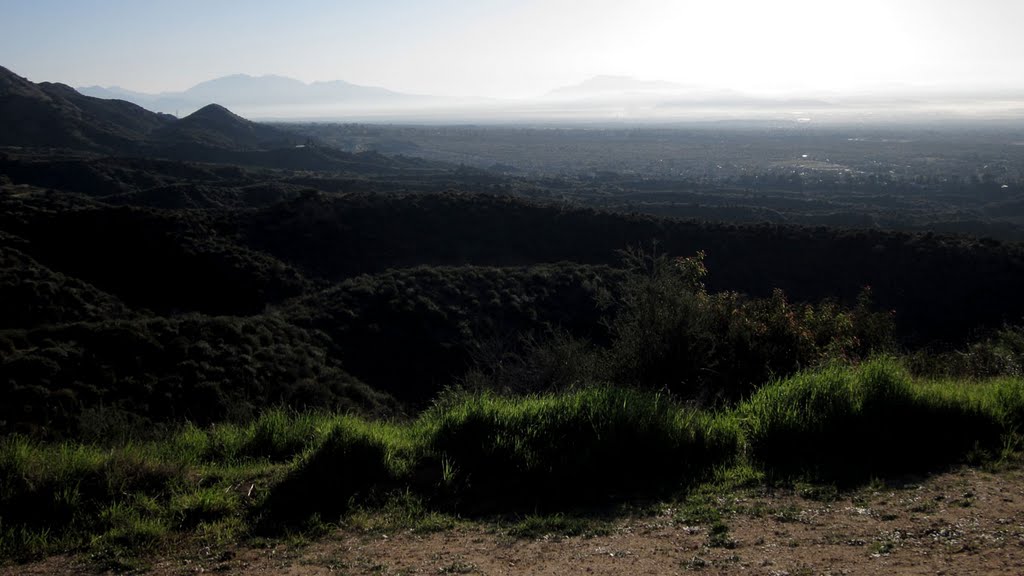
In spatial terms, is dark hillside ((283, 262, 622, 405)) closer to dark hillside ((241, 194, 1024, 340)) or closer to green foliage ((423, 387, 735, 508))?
dark hillside ((241, 194, 1024, 340))

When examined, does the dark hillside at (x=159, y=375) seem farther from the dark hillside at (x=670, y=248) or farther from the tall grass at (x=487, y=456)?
the dark hillside at (x=670, y=248)

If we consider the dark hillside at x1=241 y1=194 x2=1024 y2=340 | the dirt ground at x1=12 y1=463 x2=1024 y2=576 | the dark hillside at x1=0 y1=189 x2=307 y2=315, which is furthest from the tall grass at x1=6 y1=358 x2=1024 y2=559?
the dark hillside at x1=241 y1=194 x2=1024 y2=340

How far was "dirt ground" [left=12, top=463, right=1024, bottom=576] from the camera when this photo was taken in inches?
131

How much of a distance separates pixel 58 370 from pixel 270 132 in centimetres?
10091

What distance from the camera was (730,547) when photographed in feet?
11.7

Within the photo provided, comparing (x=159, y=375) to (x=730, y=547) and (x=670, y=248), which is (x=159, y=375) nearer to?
(x=730, y=547)

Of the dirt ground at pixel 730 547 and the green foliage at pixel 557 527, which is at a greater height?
the dirt ground at pixel 730 547

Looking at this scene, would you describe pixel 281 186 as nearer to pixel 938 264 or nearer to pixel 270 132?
pixel 938 264

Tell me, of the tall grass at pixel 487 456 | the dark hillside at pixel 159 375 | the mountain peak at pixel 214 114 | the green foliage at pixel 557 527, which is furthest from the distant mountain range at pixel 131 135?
the green foliage at pixel 557 527

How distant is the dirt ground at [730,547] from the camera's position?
3.34 metres

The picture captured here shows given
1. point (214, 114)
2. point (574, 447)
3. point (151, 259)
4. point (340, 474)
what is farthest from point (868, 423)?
point (214, 114)

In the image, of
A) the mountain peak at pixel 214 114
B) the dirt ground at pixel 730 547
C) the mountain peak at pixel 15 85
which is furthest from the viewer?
the mountain peak at pixel 214 114

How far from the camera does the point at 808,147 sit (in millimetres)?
120750

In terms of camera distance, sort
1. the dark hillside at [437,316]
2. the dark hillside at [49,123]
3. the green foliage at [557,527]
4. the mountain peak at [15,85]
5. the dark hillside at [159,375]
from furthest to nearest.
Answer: the mountain peak at [15,85]
the dark hillside at [49,123]
the dark hillside at [437,316]
the dark hillside at [159,375]
the green foliage at [557,527]
